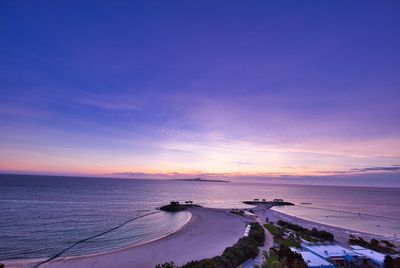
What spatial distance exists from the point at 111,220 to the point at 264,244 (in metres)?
30.7

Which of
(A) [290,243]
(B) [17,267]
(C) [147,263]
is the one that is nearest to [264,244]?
(A) [290,243]

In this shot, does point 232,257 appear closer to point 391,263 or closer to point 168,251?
point 168,251

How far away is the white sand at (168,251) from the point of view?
25.4m

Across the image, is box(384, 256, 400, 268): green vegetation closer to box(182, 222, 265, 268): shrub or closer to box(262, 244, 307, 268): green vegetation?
box(262, 244, 307, 268): green vegetation

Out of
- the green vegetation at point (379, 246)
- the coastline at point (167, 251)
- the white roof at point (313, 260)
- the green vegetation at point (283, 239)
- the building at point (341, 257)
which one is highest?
the white roof at point (313, 260)

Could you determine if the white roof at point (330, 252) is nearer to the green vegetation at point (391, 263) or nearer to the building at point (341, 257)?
the building at point (341, 257)

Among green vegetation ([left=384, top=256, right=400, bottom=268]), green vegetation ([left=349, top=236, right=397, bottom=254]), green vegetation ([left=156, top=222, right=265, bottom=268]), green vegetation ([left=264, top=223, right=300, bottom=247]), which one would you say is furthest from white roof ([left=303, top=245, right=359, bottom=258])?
green vegetation ([left=349, top=236, right=397, bottom=254])

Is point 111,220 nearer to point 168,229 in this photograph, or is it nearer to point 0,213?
point 168,229

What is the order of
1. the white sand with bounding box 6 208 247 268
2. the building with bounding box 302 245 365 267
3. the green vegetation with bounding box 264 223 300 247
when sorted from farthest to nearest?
the green vegetation with bounding box 264 223 300 247, the white sand with bounding box 6 208 247 268, the building with bounding box 302 245 365 267

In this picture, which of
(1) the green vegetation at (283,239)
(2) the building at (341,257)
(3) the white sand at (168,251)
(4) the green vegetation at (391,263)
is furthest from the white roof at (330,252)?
(3) the white sand at (168,251)

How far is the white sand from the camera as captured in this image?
83.5 feet

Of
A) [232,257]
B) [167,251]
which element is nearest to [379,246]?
[232,257]

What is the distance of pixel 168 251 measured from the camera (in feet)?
99.7

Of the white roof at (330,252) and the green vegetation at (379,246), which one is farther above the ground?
the white roof at (330,252)
